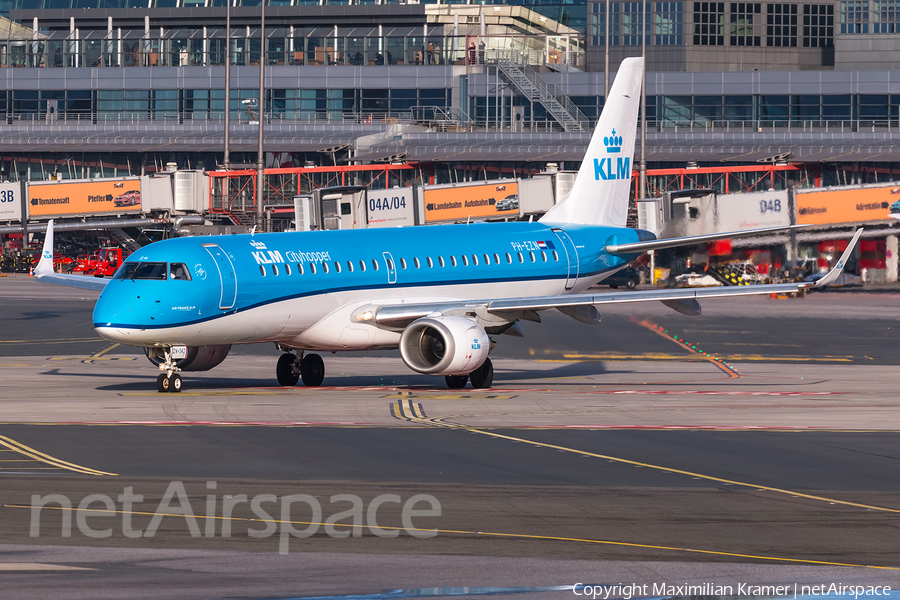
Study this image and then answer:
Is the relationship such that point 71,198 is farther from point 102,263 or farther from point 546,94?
point 546,94

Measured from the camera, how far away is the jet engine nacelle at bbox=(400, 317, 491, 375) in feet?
110

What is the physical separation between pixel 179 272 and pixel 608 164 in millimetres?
18664

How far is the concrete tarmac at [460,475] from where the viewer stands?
1353cm

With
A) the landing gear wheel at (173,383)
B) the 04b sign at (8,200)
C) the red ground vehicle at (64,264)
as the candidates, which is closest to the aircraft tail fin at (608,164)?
the landing gear wheel at (173,383)

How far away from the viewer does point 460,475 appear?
20281mm

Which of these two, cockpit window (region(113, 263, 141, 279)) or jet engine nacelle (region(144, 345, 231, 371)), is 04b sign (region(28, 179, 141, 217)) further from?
cockpit window (region(113, 263, 141, 279))

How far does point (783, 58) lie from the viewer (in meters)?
137

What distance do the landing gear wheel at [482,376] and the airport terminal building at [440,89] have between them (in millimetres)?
50467

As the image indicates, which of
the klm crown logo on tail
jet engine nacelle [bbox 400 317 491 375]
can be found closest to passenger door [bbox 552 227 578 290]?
the klm crown logo on tail

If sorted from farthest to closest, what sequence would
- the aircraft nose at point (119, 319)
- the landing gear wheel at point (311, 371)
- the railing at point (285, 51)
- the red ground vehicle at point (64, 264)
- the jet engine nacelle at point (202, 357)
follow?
the railing at point (285, 51)
the red ground vehicle at point (64, 264)
the landing gear wheel at point (311, 371)
the jet engine nacelle at point (202, 357)
the aircraft nose at point (119, 319)

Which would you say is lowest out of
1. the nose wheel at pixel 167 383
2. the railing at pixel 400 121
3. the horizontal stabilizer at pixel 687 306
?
the nose wheel at pixel 167 383

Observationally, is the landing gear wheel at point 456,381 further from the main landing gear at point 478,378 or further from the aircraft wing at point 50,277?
the aircraft wing at point 50,277

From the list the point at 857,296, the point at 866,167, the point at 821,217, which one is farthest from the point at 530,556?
the point at 866,167

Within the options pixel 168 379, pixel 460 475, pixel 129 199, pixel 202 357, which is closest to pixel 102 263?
pixel 129 199
